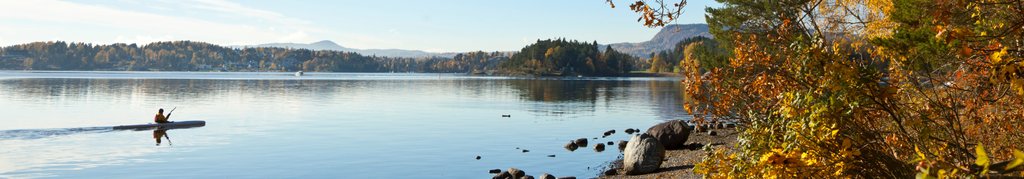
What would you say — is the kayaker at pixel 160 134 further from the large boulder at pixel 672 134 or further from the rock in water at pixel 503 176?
the large boulder at pixel 672 134

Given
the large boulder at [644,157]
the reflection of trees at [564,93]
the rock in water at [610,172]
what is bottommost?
the rock in water at [610,172]

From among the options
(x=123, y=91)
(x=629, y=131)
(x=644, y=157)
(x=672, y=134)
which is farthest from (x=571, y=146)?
(x=123, y=91)

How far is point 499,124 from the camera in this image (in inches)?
1383

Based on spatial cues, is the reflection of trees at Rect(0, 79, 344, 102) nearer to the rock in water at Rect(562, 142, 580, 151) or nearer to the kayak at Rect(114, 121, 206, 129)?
the kayak at Rect(114, 121, 206, 129)

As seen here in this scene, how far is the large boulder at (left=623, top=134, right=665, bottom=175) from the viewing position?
17.2 m

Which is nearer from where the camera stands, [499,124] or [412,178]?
[412,178]

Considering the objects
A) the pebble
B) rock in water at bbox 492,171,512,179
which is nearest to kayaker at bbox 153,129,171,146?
rock in water at bbox 492,171,512,179

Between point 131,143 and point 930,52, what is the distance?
26.8 m

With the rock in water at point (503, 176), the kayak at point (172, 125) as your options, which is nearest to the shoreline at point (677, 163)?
the rock in water at point (503, 176)

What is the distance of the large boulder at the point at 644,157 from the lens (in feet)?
56.3

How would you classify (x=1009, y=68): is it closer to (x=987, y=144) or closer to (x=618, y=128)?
(x=987, y=144)

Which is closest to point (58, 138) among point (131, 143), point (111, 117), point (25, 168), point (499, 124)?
point (131, 143)

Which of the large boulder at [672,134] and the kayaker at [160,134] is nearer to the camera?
A: the large boulder at [672,134]

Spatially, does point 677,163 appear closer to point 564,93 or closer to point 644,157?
point 644,157
